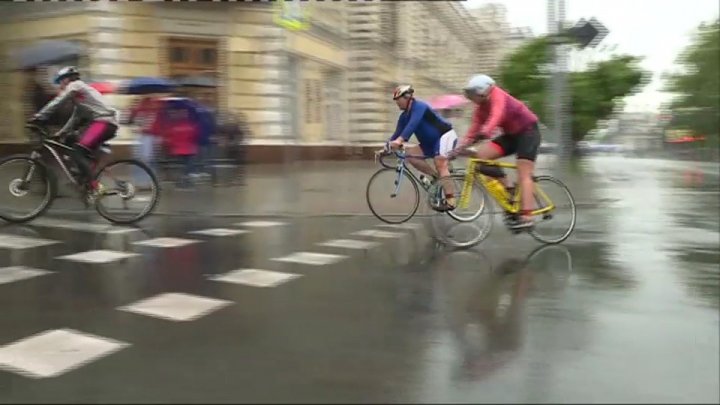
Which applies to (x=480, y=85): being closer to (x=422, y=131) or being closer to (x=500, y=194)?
(x=500, y=194)

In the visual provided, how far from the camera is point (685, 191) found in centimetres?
1523

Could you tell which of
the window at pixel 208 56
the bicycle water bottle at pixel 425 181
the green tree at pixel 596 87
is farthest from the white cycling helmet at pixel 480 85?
the green tree at pixel 596 87

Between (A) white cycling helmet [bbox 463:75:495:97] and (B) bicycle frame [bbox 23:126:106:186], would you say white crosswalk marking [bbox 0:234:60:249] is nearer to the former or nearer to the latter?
(B) bicycle frame [bbox 23:126:106:186]

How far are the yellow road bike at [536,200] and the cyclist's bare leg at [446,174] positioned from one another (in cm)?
19

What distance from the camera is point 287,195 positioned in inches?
508

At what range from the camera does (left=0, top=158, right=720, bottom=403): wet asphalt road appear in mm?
3652

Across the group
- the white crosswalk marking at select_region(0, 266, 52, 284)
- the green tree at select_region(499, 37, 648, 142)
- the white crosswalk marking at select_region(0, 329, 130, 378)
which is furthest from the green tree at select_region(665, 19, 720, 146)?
the white crosswalk marking at select_region(0, 329, 130, 378)

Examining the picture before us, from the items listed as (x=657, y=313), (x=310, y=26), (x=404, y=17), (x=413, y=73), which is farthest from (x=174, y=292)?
(x=310, y=26)

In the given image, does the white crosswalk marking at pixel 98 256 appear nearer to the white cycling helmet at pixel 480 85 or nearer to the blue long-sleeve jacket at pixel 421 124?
the blue long-sleeve jacket at pixel 421 124

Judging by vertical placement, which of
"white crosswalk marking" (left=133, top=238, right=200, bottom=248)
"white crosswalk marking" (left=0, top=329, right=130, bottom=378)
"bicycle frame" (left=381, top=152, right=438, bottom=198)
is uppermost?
"bicycle frame" (left=381, top=152, right=438, bottom=198)

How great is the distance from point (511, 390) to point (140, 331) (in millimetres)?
2315

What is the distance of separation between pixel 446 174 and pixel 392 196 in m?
1.16

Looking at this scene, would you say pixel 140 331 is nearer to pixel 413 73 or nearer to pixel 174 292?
pixel 174 292

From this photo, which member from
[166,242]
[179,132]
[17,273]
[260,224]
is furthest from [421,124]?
[179,132]
